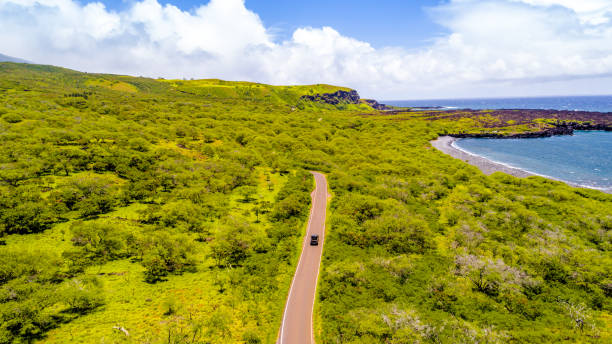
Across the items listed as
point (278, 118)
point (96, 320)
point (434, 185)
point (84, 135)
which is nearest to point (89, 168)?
point (84, 135)

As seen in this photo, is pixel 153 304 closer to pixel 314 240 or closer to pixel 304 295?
pixel 304 295

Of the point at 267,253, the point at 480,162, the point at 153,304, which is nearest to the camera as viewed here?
the point at 153,304

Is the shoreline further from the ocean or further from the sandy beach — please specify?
the ocean

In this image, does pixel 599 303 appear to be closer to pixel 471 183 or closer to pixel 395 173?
pixel 471 183

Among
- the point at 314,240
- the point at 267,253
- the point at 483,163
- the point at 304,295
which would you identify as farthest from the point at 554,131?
the point at 304,295

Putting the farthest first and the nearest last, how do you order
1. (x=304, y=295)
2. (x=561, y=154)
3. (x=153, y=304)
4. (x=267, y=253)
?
1. (x=561, y=154)
2. (x=267, y=253)
3. (x=304, y=295)
4. (x=153, y=304)

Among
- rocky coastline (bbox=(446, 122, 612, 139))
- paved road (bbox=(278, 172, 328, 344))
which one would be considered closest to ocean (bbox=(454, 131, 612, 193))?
rocky coastline (bbox=(446, 122, 612, 139))
